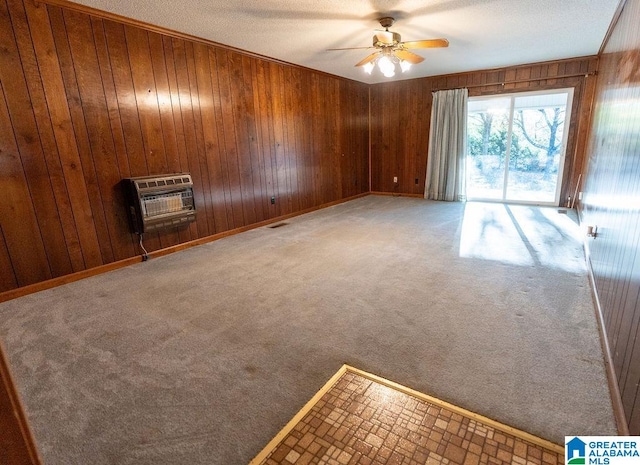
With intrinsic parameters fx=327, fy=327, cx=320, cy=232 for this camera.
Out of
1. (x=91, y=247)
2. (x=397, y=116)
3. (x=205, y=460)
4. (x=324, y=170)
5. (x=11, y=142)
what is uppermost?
(x=397, y=116)

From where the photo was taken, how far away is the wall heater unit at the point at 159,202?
3184 millimetres

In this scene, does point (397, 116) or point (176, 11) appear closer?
point (176, 11)

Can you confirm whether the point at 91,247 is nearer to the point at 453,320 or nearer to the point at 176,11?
the point at 176,11

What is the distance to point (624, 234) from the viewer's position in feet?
5.20

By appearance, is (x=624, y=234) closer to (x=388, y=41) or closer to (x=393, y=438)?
(x=393, y=438)

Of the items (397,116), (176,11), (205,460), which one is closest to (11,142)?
(176,11)

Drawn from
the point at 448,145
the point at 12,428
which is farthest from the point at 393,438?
the point at 448,145

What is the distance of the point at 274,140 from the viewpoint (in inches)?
190

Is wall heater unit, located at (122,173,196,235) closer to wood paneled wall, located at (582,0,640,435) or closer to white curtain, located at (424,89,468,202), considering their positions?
wood paneled wall, located at (582,0,640,435)

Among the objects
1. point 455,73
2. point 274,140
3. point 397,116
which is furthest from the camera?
point 397,116

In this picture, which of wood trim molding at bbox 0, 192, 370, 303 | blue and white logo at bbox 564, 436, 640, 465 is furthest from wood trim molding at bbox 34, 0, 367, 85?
blue and white logo at bbox 564, 436, 640, 465

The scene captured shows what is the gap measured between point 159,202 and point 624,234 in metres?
3.60

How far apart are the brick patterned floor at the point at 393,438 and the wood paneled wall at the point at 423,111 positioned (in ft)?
17.7

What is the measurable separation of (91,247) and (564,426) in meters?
3.64
